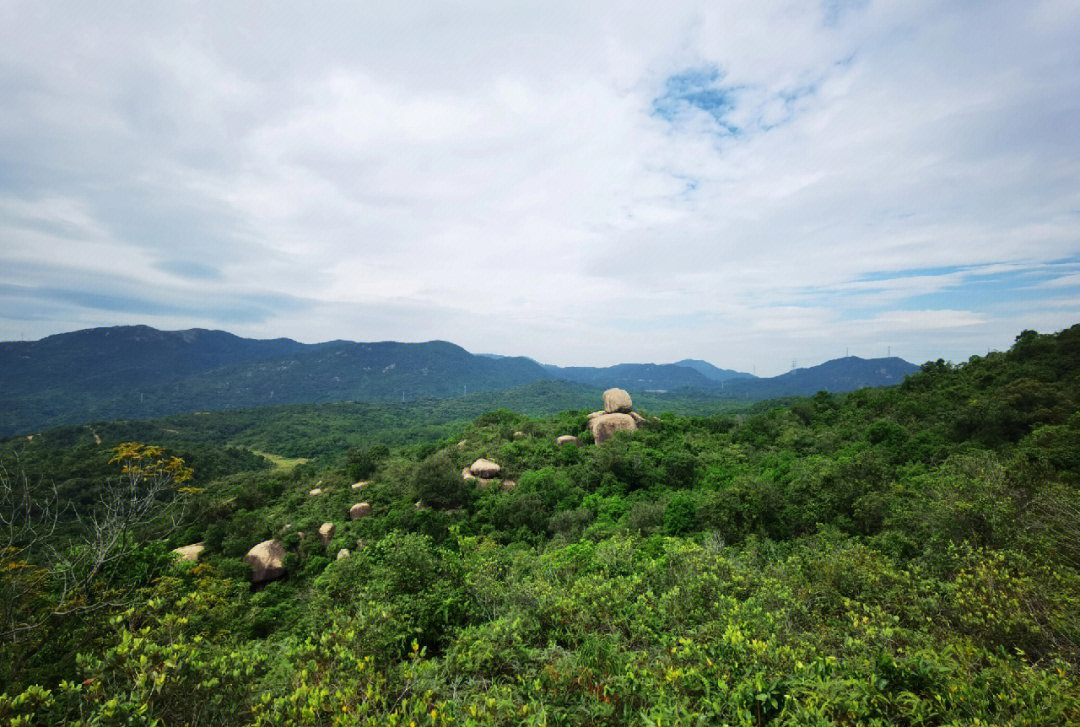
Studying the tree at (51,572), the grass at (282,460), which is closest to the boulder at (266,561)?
the tree at (51,572)

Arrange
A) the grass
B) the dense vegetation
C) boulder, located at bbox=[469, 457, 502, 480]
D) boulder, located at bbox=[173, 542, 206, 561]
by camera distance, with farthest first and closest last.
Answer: the grass → boulder, located at bbox=[469, 457, 502, 480] → boulder, located at bbox=[173, 542, 206, 561] → the dense vegetation

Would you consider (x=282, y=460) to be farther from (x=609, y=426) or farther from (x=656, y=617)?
(x=656, y=617)

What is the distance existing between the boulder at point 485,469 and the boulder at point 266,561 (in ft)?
46.7

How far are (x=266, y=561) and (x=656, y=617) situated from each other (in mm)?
27315

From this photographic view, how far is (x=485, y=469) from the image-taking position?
3441cm

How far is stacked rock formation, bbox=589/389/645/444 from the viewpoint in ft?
131

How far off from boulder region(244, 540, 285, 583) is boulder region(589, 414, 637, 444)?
86.7ft

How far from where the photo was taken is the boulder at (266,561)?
25.2 metres

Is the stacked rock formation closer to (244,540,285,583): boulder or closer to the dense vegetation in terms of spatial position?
the dense vegetation

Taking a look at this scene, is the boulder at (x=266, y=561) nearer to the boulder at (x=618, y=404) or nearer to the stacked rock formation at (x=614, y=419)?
the stacked rock formation at (x=614, y=419)

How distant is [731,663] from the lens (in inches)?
221

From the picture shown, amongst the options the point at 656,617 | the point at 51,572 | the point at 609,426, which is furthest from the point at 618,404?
the point at 51,572

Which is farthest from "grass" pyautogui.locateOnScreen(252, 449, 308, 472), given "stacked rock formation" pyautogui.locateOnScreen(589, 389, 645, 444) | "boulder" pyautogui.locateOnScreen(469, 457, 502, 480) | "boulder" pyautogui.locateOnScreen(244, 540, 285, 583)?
"stacked rock formation" pyautogui.locateOnScreen(589, 389, 645, 444)

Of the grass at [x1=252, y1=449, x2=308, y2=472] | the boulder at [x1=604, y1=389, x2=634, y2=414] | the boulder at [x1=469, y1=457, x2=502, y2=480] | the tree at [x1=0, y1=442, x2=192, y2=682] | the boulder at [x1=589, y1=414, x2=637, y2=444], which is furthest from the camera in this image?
the grass at [x1=252, y1=449, x2=308, y2=472]
